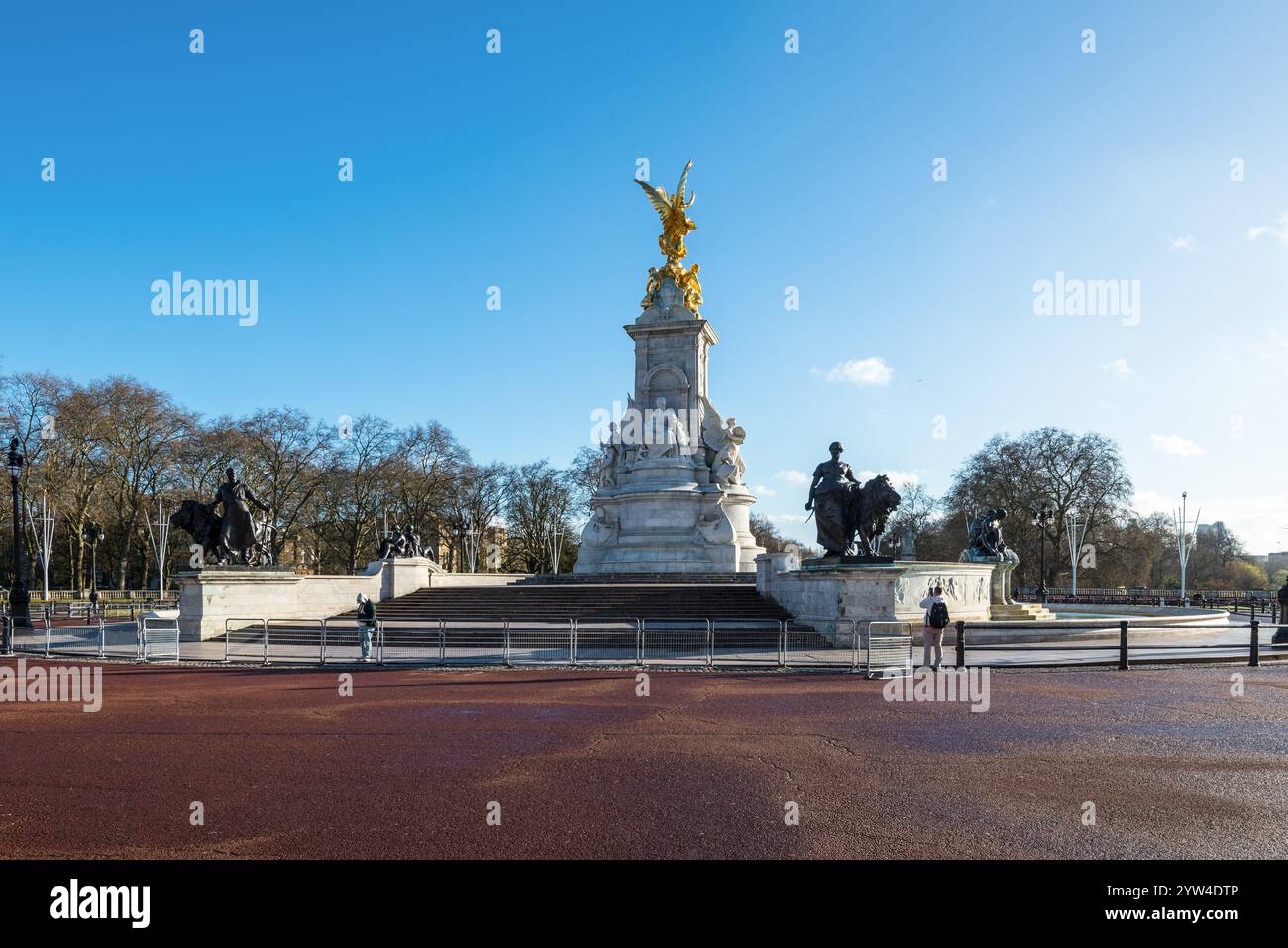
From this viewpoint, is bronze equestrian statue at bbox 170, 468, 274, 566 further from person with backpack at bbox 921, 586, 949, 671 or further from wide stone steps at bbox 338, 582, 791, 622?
person with backpack at bbox 921, 586, 949, 671

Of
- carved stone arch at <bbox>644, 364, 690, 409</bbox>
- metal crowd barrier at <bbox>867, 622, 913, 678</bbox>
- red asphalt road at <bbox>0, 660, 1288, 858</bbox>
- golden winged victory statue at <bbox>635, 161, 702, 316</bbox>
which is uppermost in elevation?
golden winged victory statue at <bbox>635, 161, 702, 316</bbox>

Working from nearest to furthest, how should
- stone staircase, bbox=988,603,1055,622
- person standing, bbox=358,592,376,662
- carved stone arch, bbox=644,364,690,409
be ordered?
person standing, bbox=358,592,376,662 < stone staircase, bbox=988,603,1055,622 < carved stone arch, bbox=644,364,690,409

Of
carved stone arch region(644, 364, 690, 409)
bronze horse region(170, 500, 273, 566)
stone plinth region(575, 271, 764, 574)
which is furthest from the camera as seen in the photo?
carved stone arch region(644, 364, 690, 409)

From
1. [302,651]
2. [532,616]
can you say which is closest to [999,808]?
[302,651]

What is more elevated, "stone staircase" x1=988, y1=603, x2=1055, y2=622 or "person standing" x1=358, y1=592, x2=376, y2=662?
"person standing" x1=358, y1=592, x2=376, y2=662

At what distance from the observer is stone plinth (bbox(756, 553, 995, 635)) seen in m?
19.4

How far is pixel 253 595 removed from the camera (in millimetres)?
24297

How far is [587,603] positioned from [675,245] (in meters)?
25.6

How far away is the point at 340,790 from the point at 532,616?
17.6m

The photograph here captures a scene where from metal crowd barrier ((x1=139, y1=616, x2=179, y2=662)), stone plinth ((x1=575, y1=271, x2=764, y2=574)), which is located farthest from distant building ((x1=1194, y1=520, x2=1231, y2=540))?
metal crowd barrier ((x1=139, y1=616, x2=179, y2=662))

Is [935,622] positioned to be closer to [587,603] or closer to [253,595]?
[587,603]

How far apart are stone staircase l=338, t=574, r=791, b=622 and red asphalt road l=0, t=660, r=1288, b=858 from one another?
11.1 m

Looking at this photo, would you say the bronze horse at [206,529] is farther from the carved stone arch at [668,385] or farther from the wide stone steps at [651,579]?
the carved stone arch at [668,385]
